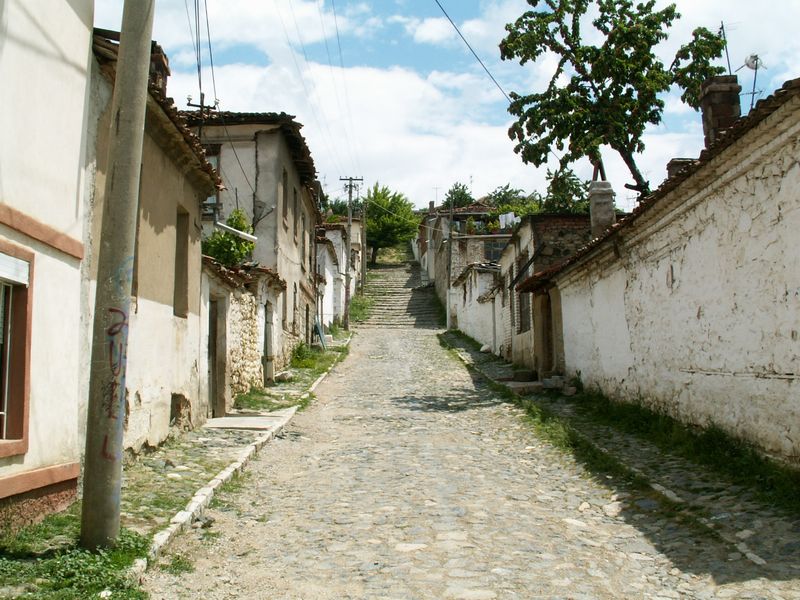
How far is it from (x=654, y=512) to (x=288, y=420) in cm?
687

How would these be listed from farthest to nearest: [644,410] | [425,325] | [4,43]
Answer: [425,325], [644,410], [4,43]

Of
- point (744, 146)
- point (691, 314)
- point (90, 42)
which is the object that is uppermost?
point (90, 42)

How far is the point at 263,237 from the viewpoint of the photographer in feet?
63.9

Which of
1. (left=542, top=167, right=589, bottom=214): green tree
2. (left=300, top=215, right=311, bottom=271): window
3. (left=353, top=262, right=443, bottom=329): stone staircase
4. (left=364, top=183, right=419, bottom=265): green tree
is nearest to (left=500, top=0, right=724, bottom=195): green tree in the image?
(left=542, top=167, right=589, bottom=214): green tree

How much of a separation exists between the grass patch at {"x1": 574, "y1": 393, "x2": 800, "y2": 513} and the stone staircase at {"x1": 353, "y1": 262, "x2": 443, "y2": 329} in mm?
28005

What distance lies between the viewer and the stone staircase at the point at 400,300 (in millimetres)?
40938

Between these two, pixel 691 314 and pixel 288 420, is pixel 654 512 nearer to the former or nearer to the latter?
pixel 691 314

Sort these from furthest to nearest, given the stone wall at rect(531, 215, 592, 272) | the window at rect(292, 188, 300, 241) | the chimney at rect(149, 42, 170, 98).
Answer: the window at rect(292, 188, 300, 241)
the stone wall at rect(531, 215, 592, 272)
the chimney at rect(149, 42, 170, 98)

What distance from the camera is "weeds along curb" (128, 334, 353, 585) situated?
486 centimetres

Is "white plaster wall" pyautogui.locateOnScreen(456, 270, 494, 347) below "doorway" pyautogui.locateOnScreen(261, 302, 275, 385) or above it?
above

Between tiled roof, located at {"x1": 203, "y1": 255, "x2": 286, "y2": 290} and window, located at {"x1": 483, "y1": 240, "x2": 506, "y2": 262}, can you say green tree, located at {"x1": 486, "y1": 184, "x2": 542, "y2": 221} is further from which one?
tiled roof, located at {"x1": 203, "y1": 255, "x2": 286, "y2": 290}

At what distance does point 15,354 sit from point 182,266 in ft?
17.9

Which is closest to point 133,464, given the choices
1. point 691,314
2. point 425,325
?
point 691,314

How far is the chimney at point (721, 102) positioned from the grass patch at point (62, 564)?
35.2ft
